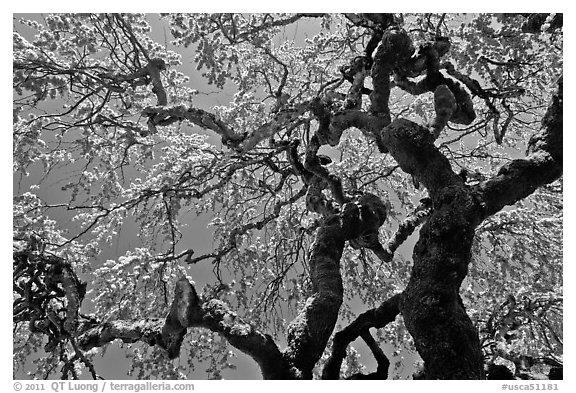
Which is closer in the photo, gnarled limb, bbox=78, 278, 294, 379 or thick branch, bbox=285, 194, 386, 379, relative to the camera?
gnarled limb, bbox=78, 278, 294, 379

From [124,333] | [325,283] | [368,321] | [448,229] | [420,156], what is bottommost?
[124,333]

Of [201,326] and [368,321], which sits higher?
[368,321]

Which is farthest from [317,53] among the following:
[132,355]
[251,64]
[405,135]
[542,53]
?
[132,355]

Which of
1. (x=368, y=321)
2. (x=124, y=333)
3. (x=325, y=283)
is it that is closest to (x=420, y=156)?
(x=325, y=283)

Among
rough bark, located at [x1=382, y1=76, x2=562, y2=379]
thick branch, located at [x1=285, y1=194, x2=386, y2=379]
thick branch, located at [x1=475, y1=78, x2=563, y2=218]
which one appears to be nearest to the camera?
rough bark, located at [x1=382, y1=76, x2=562, y2=379]

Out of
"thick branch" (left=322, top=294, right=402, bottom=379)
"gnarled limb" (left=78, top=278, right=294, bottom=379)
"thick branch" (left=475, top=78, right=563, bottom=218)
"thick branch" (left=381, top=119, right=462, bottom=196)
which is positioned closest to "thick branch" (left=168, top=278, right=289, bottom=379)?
"gnarled limb" (left=78, top=278, right=294, bottom=379)

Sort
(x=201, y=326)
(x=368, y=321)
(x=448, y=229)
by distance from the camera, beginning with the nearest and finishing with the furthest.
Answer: (x=448, y=229) < (x=201, y=326) < (x=368, y=321)

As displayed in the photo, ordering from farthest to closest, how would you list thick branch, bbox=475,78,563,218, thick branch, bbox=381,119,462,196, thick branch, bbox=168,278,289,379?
1. thick branch, bbox=381,119,462,196
2. thick branch, bbox=475,78,563,218
3. thick branch, bbox=168,278,289,379

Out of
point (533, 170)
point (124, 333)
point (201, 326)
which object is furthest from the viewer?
point (533, 170)

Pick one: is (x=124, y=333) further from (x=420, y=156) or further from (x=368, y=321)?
(x=420, y=156)

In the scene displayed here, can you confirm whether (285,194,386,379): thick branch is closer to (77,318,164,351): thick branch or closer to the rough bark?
the rough bark

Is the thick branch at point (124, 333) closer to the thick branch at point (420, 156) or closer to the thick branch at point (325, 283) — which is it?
the thick branch at point (325, 283)

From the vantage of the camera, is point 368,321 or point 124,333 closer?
point 124,333

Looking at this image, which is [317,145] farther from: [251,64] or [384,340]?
[384,340]
